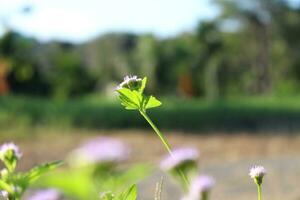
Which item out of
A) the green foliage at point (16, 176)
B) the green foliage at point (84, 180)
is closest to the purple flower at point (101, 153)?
the green foliage at point (84, 180)

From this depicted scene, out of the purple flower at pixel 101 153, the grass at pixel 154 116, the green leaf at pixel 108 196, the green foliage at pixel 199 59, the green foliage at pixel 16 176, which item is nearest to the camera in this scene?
the purple flower at pixel 101 153

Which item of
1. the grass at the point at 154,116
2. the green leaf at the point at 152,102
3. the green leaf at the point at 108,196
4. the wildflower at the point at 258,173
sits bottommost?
the green leaf at the point at 108,196

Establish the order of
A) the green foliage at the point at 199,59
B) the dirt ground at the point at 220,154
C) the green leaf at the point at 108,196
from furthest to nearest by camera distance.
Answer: the green foliage at the point at 199,59, the dirt ground at the point at 220,154, the green leaf at the point at 108,196

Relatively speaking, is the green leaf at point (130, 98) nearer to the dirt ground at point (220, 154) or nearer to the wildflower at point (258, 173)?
the wildflower at point (258, 173)

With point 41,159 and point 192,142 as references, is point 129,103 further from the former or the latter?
point 192,142

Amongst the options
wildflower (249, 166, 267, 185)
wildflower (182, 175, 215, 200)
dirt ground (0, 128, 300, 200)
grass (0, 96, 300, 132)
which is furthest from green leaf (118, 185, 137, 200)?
grass (0, 96, 300, 132)

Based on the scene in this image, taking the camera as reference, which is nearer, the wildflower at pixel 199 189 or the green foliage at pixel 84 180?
the green foliage at pixel 84 180

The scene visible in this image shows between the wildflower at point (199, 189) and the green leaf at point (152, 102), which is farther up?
the green leaf at point (152, 102)

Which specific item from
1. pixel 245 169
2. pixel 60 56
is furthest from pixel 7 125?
pixel 60 56
